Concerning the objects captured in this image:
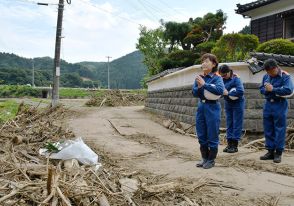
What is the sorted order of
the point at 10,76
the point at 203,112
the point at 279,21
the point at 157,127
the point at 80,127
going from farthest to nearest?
the point at 10,76
the point at 279,21
the point at 157,127
the point at 80,127
the point at 203,112

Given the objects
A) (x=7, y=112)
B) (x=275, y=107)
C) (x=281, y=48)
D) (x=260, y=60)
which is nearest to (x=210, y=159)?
(x=275, y=107)

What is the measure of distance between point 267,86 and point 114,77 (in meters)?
65.9

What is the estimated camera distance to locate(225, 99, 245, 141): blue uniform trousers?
732cm

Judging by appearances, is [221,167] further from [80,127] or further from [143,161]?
[80,127]

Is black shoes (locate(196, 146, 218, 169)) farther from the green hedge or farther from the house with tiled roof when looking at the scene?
the house with tiled roof

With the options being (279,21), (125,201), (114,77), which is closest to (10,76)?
(114,77)

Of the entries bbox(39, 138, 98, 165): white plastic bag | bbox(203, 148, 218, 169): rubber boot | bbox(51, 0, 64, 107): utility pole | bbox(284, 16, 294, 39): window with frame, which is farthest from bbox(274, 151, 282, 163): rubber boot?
bbox(51, 0, 64, 107): utility pole

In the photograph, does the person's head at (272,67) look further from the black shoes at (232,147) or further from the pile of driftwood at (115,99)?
the pile of driftwood at (115,99)

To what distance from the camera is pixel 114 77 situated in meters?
71.4

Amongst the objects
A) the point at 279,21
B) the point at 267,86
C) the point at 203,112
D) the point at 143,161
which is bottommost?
the point at 143,161

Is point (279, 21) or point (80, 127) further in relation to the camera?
point (279, 21)

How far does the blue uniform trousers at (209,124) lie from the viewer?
5.59 m

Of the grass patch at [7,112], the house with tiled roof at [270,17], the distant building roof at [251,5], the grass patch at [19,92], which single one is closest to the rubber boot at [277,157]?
the grass patch at [7,112]

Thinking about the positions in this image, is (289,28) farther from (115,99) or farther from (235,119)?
(235,119)
